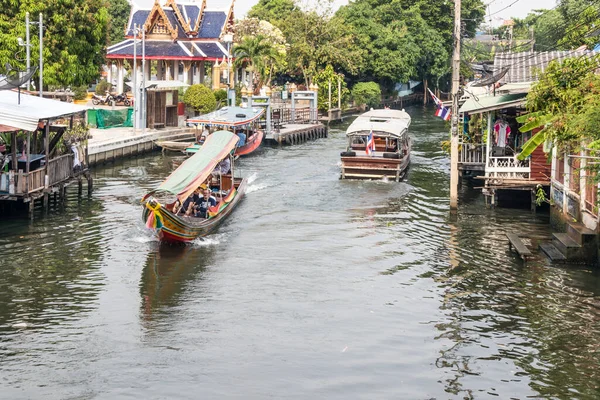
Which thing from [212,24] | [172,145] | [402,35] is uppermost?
[402,35]

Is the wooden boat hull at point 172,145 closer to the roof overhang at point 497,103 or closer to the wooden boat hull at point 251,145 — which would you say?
the wooden boat hull at point 251,145

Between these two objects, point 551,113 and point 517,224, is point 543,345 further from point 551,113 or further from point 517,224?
point 517,224

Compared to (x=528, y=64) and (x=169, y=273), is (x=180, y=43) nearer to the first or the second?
(x=528, y=64)

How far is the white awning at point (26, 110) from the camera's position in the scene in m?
28.0

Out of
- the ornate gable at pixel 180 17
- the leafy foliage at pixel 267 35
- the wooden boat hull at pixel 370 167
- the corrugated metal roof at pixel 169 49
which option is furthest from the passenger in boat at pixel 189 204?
the leafy foliage at pixel 267 35

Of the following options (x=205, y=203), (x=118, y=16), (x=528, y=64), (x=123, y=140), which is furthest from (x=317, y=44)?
(x=205, y=203)

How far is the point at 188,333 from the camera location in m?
18.6

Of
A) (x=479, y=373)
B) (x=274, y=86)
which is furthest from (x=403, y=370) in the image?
(x=274, y=86)

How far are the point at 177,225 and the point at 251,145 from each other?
79.5ft

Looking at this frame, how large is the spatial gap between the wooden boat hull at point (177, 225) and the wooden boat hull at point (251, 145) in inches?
758

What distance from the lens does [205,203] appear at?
94.2 feet

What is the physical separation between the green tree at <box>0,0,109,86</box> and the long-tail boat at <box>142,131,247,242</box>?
25.2 m

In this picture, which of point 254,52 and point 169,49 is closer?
point 254,52

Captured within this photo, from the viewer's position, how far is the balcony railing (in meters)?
31.5
